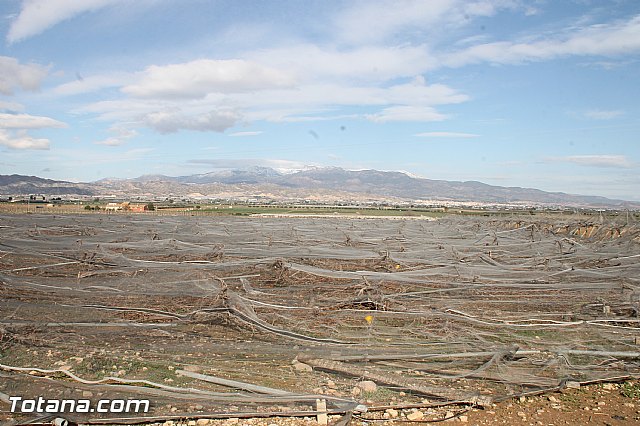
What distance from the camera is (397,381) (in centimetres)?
467

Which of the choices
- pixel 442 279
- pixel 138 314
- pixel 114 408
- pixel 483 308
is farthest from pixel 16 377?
pixel 442 279

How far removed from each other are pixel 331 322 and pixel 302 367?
→ 4.53 ft

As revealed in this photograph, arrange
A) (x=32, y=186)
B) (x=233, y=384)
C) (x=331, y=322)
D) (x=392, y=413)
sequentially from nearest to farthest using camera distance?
1. (x=392, y=413)
2. (x=233, y=384)
3. (x=331, y=322)
4. (x=32, y=186)

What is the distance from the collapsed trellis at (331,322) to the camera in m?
4.81

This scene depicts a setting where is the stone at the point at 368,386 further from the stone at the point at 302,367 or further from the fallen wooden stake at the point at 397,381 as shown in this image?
the stone at the point at 302,367

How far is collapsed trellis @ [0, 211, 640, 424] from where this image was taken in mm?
4809

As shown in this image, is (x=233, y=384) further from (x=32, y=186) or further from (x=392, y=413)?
(x=32, y=186)

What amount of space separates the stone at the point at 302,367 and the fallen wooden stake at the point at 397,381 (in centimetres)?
5

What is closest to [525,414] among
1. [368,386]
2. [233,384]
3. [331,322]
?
[368,386]

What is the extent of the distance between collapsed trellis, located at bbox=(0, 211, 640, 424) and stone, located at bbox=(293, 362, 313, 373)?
0.11m

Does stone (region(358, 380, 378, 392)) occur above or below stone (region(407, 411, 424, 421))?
above

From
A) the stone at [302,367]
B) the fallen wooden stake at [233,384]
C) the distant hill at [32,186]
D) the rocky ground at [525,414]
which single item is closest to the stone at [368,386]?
the rocky ground at [525,414]

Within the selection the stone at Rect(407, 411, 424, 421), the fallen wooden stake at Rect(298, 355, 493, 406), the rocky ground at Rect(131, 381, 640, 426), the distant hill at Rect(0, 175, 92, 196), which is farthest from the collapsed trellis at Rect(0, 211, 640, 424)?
the distant hill at Rect(0, 175, 92, 196)

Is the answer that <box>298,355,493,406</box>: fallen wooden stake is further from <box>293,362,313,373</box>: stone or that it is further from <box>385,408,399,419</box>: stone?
<box>385,408,399,419</box>: stone
